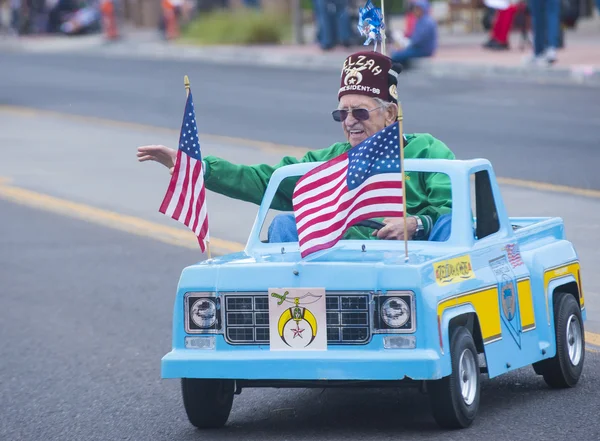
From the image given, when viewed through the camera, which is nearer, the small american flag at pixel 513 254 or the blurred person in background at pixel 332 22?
the small american flag at pixel 513 254

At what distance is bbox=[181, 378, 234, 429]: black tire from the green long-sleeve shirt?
96cm

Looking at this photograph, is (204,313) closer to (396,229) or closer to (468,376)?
(396,229)

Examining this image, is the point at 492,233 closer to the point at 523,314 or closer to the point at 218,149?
the point at 523,314

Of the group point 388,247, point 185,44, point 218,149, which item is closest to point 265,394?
point 388,247

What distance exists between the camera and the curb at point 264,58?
76.0 ft

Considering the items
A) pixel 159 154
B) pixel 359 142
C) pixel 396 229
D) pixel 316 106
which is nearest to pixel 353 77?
pixel 359 142

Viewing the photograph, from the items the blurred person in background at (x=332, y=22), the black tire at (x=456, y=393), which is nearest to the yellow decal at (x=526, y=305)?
the black tire at (x=456, y=393)

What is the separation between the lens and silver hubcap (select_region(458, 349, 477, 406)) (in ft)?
19.9

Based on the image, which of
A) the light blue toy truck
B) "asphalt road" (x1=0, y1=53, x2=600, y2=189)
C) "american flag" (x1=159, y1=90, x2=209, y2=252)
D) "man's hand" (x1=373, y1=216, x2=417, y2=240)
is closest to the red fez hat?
the light blue toy truck

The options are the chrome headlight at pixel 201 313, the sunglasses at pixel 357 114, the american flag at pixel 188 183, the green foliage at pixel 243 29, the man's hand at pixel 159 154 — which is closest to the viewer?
the chrome headlight at pixel 201 313

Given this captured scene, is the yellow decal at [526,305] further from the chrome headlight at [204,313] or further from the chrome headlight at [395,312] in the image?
the chrome headlight at [204,313]

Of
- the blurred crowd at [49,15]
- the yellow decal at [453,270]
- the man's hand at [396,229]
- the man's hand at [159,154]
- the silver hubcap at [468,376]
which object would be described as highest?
the man's hand at [159,154]

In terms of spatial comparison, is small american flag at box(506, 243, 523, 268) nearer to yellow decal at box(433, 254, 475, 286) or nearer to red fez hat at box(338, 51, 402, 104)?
yellow decal at box(433, 254, 475, 286)

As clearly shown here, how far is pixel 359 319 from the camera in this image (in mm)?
5859
